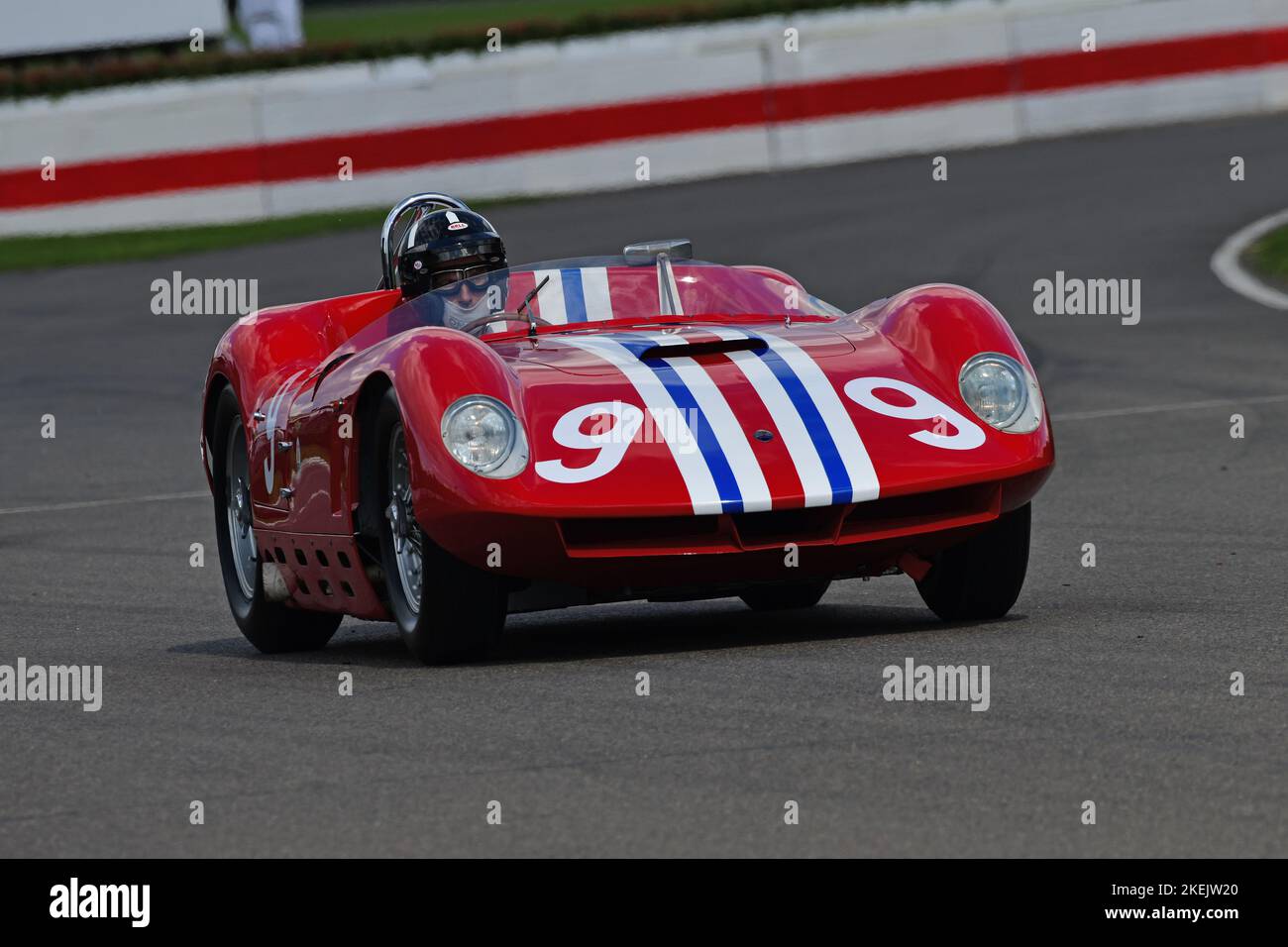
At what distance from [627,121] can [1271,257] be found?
23.3 feet

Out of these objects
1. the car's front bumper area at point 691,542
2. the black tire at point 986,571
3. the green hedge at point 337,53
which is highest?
the green hedge at point 337,53

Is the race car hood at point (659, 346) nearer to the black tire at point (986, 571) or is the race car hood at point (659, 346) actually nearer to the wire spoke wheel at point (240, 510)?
the black tire at point (986, 571)

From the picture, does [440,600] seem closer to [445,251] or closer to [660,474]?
[660,474]

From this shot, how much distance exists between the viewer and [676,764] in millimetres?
5168

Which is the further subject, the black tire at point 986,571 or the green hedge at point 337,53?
the green hedge at point 337,53

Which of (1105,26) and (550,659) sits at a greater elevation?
(1105,26)

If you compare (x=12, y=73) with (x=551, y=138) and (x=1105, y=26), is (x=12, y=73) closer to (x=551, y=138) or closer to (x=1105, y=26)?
(x=551, y=138)

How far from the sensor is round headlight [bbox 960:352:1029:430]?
688cm

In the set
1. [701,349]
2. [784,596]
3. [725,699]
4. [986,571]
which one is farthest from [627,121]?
[725,699]

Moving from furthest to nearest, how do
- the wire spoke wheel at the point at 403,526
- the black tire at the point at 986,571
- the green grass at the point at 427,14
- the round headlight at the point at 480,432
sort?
the green grass at the point at 427,14 → the black tire at the point at 986,571 → the wire spoke wheel at the point at 403,526 → the round headlight at the point at 480,432

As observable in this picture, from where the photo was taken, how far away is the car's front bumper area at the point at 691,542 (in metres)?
6.41

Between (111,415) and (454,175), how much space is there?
7.79 m

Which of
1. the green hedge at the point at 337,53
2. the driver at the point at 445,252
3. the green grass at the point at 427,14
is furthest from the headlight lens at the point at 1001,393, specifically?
the green grass at the point at 427,14

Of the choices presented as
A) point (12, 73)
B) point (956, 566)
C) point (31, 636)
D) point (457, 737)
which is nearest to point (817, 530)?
point (956, 566)
